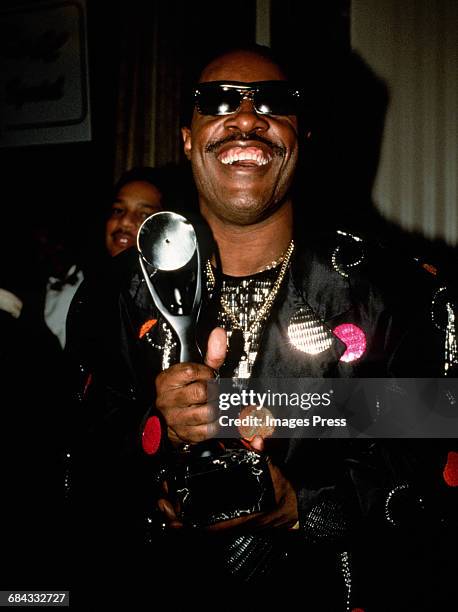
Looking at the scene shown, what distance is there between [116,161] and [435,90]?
204cm

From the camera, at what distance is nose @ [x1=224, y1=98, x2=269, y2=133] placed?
1351 millimetres

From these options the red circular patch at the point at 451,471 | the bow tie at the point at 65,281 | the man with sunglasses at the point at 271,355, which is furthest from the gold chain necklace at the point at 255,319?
the bow tie at the point at 65,281

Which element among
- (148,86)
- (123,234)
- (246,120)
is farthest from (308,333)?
(148,86)

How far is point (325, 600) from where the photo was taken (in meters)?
1.18

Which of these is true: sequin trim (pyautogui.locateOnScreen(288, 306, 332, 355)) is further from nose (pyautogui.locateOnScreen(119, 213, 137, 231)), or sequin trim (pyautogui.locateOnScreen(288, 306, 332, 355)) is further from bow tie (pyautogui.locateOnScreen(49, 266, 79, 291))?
bow tie (pyautogui.locateOnScreen(49, 266, 79, 291))

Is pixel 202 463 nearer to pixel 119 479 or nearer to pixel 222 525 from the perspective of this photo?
pixel 222 525

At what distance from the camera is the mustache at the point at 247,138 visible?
1.35 metres

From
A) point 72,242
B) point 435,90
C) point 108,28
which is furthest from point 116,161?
point 435,90

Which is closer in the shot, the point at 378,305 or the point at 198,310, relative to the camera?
the point at 198,310

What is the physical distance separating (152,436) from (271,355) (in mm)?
375

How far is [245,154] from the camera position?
134 centimetres

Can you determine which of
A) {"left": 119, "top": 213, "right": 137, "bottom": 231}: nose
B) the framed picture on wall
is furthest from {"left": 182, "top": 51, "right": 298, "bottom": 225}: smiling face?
the framed picture on wall

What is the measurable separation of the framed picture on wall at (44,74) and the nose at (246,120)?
2.52 m

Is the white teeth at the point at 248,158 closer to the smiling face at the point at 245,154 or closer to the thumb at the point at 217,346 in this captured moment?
the smiling face at the point at 245,154
